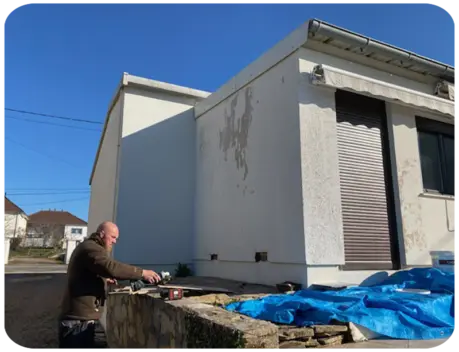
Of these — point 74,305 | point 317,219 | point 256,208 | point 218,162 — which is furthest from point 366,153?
point 74,305

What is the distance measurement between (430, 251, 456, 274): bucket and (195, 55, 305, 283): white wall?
9.90 feet

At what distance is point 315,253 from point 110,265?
3282 millimetres

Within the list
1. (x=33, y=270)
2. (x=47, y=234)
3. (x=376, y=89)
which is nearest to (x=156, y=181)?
(x=376, y=89)

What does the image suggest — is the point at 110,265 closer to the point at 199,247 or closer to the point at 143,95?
the point at 199,247

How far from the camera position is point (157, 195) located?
8.85 meters

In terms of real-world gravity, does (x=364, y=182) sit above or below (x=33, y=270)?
above

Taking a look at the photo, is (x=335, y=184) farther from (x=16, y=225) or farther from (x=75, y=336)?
(x=16, y=225)

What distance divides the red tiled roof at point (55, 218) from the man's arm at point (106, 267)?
189ft

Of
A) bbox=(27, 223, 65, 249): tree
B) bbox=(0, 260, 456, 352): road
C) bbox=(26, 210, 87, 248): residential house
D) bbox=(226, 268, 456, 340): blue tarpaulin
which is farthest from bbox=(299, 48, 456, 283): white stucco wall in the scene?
bbox=(27, 223, 65, 249): tree

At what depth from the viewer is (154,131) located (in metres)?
9.20

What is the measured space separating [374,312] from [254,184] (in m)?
3.71

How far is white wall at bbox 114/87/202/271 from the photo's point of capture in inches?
333

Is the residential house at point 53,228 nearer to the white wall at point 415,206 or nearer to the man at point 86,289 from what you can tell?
the white wall at point 415,206

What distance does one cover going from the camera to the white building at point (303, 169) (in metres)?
5.95
